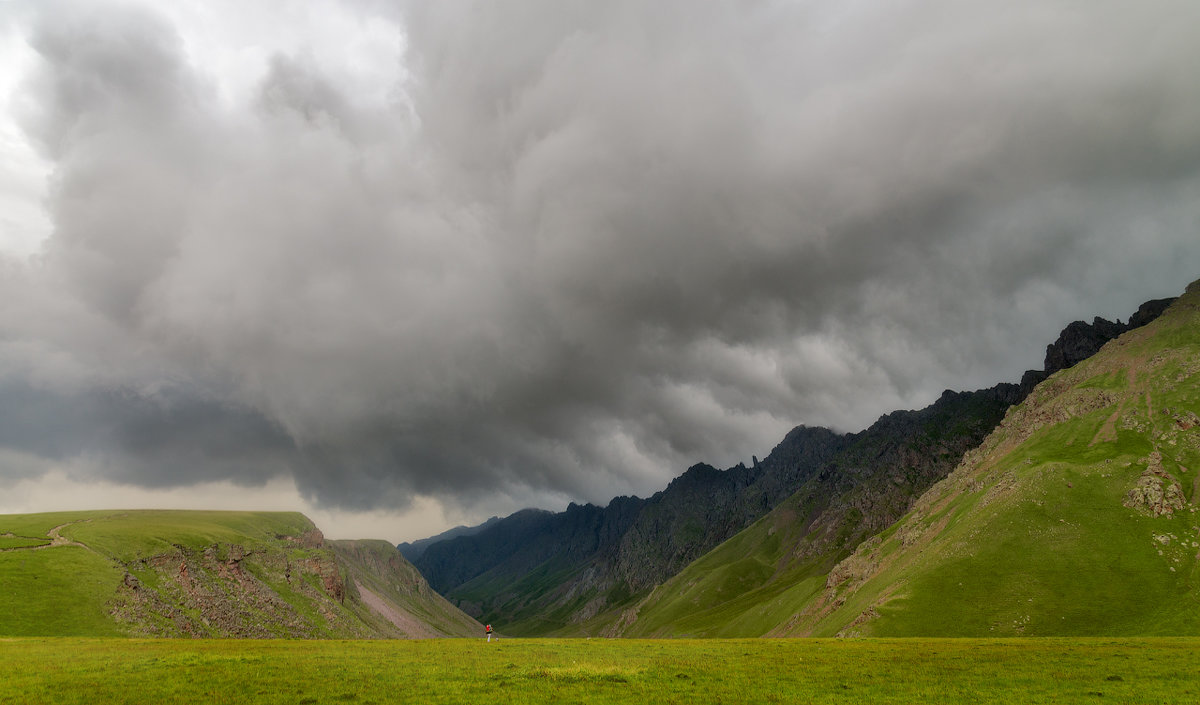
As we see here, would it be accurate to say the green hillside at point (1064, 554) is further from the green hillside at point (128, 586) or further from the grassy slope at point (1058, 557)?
the green hillside at point (128, 586)

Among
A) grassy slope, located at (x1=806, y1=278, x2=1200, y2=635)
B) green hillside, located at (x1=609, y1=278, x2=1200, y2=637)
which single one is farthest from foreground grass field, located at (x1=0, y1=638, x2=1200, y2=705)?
green hillside, located at (x1=609, y1=278, x2=1200, y2=637)

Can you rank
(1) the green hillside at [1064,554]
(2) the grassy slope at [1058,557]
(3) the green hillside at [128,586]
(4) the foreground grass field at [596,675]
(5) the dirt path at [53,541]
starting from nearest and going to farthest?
(4) the foreground grass field at [596,675]
(3) the green hillside at [128,586]
(2) the grassy slope at [1058,557]
(1) the green hillside at [1064,554]
(5) the dirt path at [53,541]

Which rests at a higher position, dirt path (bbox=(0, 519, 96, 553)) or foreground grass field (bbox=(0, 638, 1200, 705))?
dirt path (bbox=(0, 519, 96, 553))

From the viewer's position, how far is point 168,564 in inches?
6388

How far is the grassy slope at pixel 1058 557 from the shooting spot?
120m

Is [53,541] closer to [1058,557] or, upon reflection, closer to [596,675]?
[596,675]

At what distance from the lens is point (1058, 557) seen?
13850cm

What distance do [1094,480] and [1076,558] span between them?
143 feet

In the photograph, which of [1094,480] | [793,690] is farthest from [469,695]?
[1094,480]

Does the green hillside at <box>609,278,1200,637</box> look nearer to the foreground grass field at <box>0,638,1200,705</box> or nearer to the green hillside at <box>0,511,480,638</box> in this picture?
the foreground grass field at <box>0,638,1200,705</box>

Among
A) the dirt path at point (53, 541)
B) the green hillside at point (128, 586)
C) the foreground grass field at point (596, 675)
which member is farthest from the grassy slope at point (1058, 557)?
the dirt path at point (53, 541)

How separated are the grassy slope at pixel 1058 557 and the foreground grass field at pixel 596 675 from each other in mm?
77078

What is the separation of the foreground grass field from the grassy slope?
77.1 meters

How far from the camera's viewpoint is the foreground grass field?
105 feet
